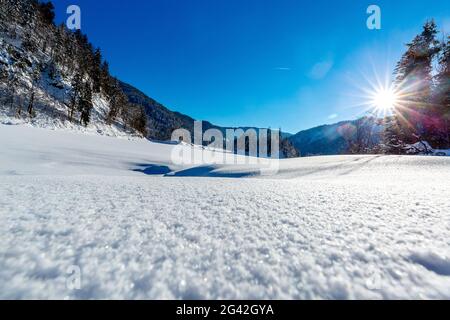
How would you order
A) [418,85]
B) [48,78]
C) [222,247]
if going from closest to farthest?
1. [222,247]
2. [418,85]
3. [48,78]

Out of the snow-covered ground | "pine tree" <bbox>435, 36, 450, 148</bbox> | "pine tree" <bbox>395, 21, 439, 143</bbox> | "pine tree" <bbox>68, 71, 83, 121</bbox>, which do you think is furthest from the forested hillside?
"pine tree" <bbox>435, 36, 450, 148</bbox>

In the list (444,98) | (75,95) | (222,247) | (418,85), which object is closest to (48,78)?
(75,95)

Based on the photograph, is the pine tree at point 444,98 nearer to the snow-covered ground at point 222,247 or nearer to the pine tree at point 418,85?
the pine tree at point 418,85

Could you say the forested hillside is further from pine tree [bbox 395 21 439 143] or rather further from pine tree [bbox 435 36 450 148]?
pine tree [bbox 435 36 450 148]

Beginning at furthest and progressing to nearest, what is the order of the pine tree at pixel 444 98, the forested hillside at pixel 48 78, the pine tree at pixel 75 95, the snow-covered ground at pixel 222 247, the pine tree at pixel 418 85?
the pine tree at pixel 75 95
the forested hillside at pixel 48 78
the pine tree at pixel 418 85
the pine tree at pixel 444 98
the snow-covered ground at pixel 222 247

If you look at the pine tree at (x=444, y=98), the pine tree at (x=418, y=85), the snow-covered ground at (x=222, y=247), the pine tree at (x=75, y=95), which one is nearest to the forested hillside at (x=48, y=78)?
the pine tree at (x=75, y=95)

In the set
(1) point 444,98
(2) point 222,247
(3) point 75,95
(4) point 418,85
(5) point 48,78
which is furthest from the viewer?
(5) point 48,78

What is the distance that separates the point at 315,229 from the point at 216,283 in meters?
0.93

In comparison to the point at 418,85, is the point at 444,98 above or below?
below

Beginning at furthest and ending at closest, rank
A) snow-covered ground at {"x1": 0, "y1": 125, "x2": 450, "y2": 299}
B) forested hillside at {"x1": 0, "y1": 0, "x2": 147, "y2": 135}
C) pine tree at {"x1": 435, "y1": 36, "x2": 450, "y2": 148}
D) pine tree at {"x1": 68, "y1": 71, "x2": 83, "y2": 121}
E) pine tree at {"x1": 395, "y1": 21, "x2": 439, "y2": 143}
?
1. pine tree at {"x1": 68, "y1": 71, "x2": 83, "y2": 121}
2. forested hillside at {"x1": 0, "y1": 0, "x2": 147, "y2": 135}
3. pine tree at {"x1": 395, "y1": 21, "x2": 439, "y2": 143}
4. pine tree at {"x1": 435, "y1": 36, "x2": 450, "y2": 148}
5. snow-covered ground at {"x1": 0, "y1": 125, "x2": 450, "y2": 299}

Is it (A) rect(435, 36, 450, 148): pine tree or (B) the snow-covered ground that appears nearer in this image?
(B) the snow-covered ground

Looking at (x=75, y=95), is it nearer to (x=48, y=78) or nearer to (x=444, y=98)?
(x=48, y=78)

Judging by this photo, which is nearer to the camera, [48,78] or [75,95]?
[75,95]

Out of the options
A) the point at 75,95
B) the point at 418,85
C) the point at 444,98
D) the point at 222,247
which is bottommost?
the point at 222,247
